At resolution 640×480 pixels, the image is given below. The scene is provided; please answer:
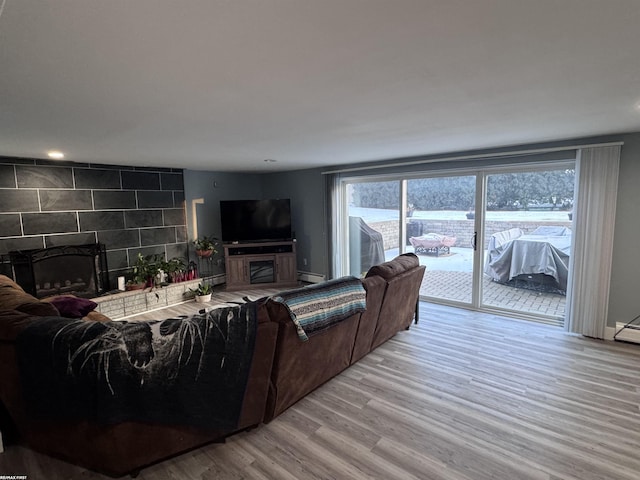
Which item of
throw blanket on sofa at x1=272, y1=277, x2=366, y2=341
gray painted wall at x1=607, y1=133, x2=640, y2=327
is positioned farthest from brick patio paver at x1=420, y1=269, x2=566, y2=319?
throw blanket on sofa at x1=272, y1=277, x2=366, y2=341

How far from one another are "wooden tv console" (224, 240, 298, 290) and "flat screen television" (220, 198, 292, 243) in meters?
0.20

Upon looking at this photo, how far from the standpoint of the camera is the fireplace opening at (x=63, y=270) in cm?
412

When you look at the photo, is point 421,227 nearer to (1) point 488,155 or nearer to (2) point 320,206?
(1) point 488,155

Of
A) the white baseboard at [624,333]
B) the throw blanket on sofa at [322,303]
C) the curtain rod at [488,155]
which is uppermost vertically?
the curtain rod at [488,155]

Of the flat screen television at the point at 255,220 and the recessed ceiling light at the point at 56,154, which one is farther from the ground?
the recessed ceiling light at the point at 56,154

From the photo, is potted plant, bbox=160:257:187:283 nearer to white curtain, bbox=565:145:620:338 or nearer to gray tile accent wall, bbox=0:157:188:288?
gray tile accent wall, bbox=0:157:188:288

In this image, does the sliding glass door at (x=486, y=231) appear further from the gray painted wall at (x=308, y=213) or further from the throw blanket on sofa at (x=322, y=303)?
the throw blanket on sofa at (x=322, y=303)

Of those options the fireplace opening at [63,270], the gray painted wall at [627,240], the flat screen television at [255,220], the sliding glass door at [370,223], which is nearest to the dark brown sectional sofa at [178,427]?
the fireplace opening at [63,270]

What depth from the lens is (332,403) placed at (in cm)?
256

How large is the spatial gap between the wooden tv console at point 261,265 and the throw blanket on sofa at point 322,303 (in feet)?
11.5

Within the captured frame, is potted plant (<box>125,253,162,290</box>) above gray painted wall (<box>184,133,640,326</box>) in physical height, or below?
below

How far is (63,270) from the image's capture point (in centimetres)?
445

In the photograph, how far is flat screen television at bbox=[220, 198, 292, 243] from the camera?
6.16 m

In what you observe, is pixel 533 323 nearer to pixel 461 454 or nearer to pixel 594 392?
pixel 594 392
